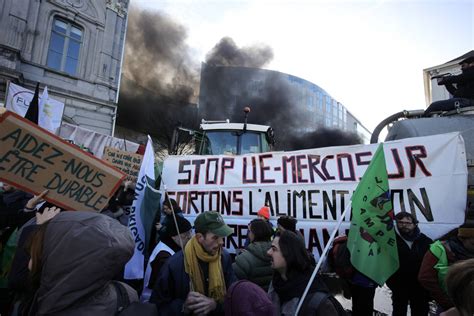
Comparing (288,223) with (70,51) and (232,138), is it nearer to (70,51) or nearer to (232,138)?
(232,138)

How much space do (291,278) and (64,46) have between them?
50.7 feet

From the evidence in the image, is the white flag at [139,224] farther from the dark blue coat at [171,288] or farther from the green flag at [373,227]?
the green flag at [373,227]

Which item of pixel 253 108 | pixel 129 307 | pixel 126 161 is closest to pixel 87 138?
pixel 126 161

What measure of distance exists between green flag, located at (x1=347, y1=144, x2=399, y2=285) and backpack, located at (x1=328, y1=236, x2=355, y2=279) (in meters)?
0.50

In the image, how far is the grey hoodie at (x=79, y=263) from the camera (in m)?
1.15

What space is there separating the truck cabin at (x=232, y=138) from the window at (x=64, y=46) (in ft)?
33.1

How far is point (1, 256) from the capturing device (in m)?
2.66

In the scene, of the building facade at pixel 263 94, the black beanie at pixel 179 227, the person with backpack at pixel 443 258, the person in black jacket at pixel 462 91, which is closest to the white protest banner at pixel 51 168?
the black beanie at pixel 179 227

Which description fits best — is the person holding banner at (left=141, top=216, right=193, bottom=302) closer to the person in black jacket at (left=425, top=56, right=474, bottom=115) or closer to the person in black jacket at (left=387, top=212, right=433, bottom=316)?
the person in black jacket at (left=387, top=212, right=433, bottom=316)

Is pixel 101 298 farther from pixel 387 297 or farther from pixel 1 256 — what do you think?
pixel 387 297

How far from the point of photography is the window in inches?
514

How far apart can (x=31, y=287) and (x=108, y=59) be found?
15362 mm

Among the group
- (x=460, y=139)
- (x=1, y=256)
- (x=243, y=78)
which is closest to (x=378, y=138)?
(x=460, y=139)

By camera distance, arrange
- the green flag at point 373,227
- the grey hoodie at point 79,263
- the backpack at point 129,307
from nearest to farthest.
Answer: the grey hoodie at point 79,263 < the backpack at point 129,307 < the green flag at point 373,227
